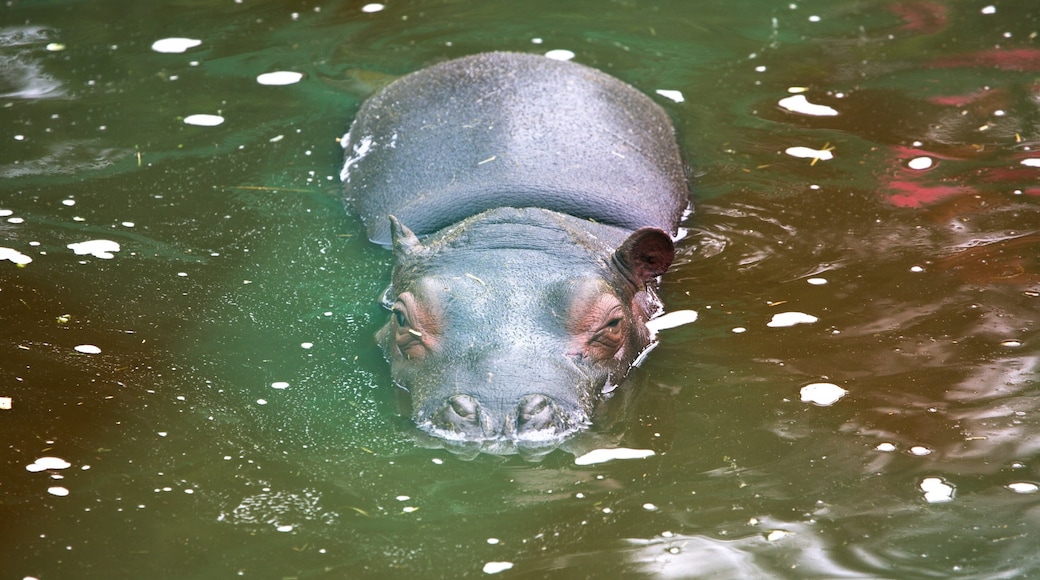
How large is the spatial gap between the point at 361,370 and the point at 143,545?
1.71m

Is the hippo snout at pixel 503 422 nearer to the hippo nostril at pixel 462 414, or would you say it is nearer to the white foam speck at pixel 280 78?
the hippo nostril at pixel 462 414

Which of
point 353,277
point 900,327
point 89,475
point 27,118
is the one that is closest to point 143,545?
point 89,475

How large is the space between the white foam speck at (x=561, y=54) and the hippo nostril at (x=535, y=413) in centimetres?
563

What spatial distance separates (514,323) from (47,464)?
2218mm

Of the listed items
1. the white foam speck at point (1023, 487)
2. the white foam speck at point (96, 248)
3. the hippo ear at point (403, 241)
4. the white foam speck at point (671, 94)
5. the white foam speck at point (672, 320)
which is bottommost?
the white foam speck at point (672, 320)

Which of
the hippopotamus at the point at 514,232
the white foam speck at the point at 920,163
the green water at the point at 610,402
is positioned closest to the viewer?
the green water at the point at 610,402

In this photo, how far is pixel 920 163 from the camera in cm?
830

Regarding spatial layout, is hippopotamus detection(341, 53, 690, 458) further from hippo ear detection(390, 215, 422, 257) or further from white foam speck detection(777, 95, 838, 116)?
white foam speck detection(777, 95, 838, 116)

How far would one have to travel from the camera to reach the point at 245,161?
8.64 meters

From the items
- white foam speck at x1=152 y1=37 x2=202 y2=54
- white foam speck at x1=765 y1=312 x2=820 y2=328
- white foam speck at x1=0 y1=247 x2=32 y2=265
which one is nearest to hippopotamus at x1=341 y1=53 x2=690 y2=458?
white foam speck at x1=765 y1=312 x2=820 y2=328

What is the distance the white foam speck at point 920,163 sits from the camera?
8.26m

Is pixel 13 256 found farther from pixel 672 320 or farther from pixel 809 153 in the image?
pixel 809 153

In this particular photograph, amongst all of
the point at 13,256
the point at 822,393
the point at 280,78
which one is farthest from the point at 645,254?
the point at 280,78

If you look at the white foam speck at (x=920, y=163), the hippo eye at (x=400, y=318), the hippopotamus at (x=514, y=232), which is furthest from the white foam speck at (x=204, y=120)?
the white foam speck at (x=920, y=163)
